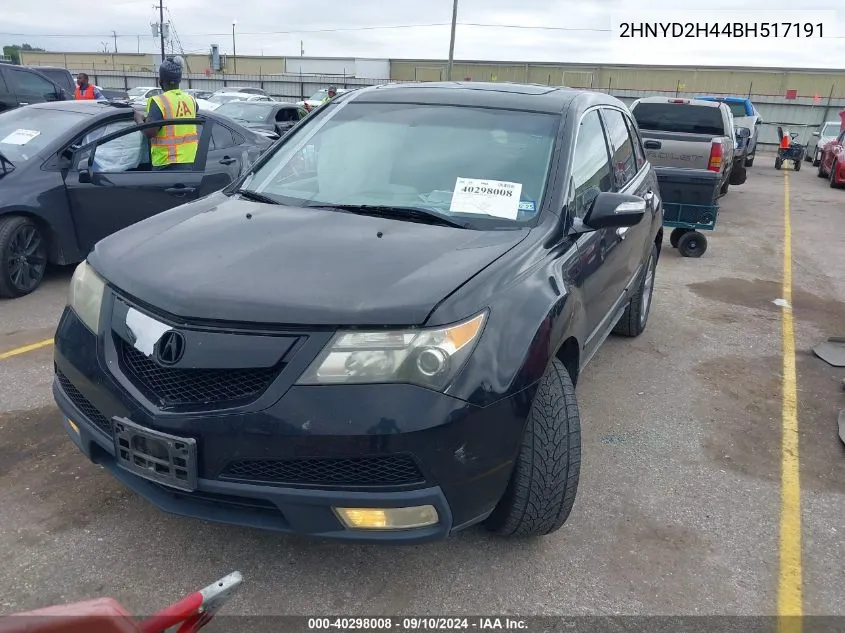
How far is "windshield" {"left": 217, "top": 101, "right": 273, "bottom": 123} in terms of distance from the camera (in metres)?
14.5

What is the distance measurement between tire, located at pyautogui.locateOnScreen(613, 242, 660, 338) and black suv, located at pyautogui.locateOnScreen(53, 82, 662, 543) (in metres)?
2.15

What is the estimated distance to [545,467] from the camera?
8.36ft

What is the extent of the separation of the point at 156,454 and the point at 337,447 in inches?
23.6

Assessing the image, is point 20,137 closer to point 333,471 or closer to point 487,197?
point 487,197

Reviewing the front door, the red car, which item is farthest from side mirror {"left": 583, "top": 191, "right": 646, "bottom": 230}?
the red car

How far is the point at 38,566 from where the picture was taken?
2.57m

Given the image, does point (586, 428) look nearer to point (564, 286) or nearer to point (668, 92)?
point (564, 286)

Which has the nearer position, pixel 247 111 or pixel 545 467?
pixel 545 467

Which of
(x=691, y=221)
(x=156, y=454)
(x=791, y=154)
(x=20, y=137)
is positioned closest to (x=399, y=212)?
(x=156, y=454)

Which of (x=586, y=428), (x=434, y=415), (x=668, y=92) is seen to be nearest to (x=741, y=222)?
A: (x=586, y=428)

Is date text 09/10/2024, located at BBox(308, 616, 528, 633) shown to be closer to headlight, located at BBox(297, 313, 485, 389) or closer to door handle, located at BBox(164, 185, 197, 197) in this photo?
headlight, located at BBox(297, 313, 485, 389)

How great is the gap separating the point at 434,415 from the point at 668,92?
42.0 m

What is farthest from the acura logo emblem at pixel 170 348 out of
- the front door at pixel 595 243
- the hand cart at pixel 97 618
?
the front door at pixel 595 243

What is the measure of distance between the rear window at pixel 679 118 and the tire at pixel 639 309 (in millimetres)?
6817
